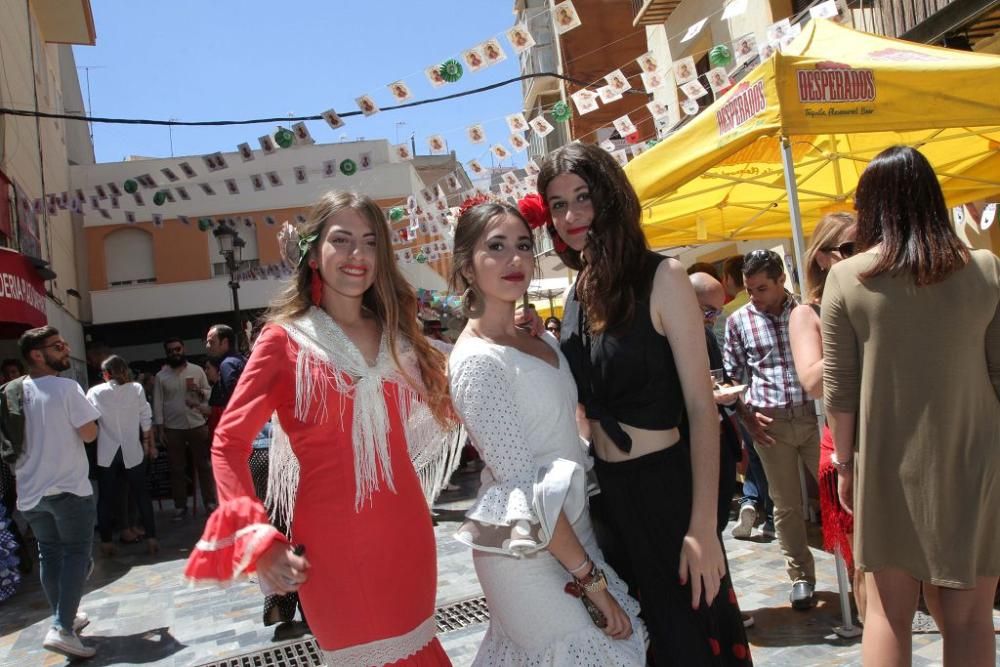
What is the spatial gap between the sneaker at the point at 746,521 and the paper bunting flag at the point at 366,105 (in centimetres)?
535

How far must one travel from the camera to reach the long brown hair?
2391mm

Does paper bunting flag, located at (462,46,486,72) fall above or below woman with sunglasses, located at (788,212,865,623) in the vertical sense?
above

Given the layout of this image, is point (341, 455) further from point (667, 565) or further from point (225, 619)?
point (225, 619)

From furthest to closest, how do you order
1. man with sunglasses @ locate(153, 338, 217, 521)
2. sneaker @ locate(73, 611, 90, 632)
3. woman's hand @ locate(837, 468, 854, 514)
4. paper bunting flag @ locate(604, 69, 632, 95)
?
man with sunglasses @ locate(153, 338, 217, 521) < paper bunting flag @ locate(604, 69, 632, 95) < sneaker @ locate(73, 611, 90, 632) < woman's hand @ locate(837, 468, 854, 514)

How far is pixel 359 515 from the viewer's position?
6.95 ft

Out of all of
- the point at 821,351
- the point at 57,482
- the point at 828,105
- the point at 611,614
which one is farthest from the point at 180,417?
the point at 611,614

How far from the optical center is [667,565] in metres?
2.01

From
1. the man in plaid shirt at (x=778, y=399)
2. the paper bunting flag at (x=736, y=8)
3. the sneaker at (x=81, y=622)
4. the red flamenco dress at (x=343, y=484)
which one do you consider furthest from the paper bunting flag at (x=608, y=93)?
the red flamenco dress at (x=343, y=484)

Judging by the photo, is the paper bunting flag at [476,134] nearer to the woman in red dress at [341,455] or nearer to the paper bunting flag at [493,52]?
the paper bunting flag at [493,52]

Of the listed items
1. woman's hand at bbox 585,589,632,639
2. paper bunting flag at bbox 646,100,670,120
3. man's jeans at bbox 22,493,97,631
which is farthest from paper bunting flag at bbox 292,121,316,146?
woman's hand at bbox 585,589,632,639

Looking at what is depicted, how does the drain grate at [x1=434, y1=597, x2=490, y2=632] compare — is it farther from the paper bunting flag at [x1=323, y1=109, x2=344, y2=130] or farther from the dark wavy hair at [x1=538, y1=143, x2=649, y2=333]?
the paper bunting flag at [x1=323, y1=109, x2=344, y2=130]

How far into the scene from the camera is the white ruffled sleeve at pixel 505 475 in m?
1.92

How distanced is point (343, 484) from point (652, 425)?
812 mm

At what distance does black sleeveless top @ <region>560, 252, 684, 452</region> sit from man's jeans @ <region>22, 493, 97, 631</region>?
393 cm
